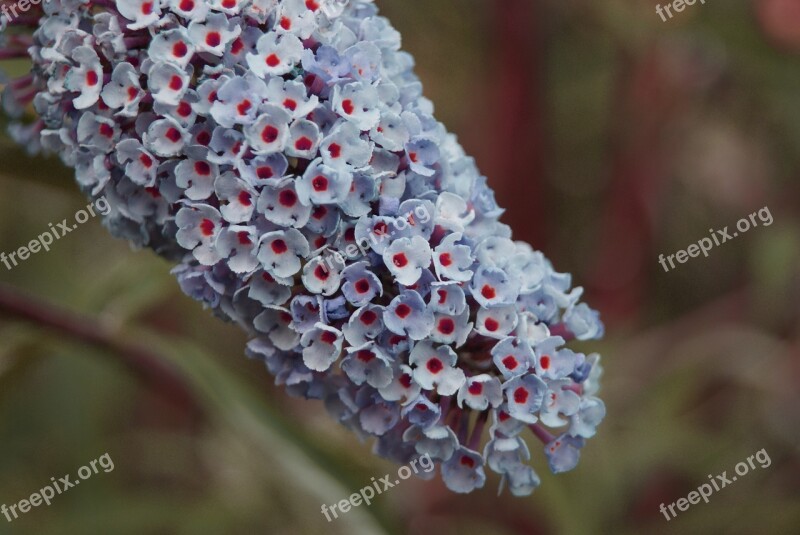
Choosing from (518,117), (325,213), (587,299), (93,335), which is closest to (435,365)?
(325,213)

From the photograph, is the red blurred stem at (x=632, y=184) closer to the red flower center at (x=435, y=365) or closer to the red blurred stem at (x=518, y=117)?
the red blurred stem at (x=518, y=117)

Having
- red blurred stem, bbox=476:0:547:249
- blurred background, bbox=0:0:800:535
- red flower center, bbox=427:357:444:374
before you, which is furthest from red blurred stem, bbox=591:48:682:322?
red flower center, bbox=427:357:444:374

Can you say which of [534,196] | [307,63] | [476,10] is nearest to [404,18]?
[476,10]

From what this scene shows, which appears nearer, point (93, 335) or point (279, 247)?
point (279, 247)

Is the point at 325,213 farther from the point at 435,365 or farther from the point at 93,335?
the point at 93,335

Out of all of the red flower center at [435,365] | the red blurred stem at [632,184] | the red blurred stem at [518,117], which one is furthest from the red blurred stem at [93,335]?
the red blurred stem at [632,184]

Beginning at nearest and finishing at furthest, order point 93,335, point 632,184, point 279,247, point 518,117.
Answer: point 279,247 < point 93,335 < point 518,117 < point 632,184
